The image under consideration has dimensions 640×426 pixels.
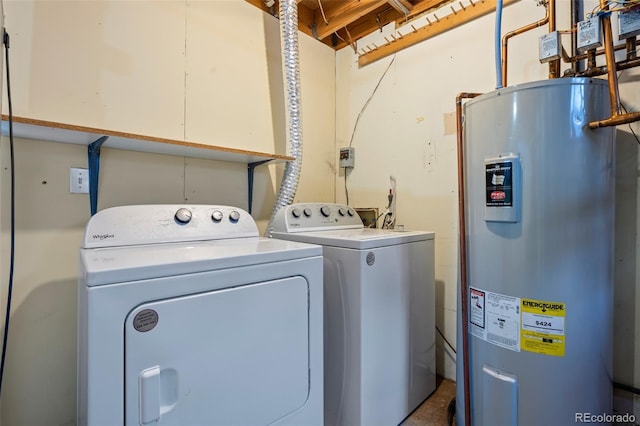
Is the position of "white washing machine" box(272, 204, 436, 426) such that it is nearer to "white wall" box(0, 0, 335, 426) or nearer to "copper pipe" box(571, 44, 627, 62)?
"white wall" box(0, 0, 335, 426)

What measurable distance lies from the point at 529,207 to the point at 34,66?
2059 mm

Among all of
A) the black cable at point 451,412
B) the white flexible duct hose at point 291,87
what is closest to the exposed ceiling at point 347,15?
the white flexible duct hose at point 291,87

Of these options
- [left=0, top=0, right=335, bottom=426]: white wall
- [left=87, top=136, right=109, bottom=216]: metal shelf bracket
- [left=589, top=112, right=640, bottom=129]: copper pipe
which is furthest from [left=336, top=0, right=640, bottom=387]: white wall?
[left=87, top=136, right=109, bottom=216]: metal shelf bracket

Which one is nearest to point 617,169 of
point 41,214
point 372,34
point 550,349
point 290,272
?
point 550,349

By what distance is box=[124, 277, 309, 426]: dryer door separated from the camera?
815 mm

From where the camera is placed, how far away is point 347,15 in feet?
7.14

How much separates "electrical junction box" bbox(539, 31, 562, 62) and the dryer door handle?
183 cm

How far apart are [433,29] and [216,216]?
5.79 ft

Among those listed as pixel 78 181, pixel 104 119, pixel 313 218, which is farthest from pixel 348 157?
pixel 78 181

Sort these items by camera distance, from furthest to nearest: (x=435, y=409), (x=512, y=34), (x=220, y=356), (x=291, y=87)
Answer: (x=291, y=87) < (x=435, y=409) < (x=512, y=34) < (x=220, y=356)

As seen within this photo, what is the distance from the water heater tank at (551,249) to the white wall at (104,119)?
4.61ft

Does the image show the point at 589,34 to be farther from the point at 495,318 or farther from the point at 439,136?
the point at 495,318

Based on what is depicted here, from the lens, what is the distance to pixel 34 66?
4.27 ft

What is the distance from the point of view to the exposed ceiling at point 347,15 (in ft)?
6.75
